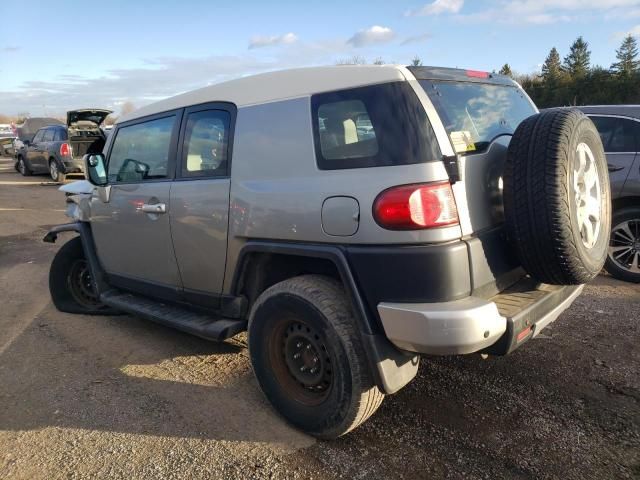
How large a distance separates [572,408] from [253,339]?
1.92 metres

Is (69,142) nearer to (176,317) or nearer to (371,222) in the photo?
(176,317)

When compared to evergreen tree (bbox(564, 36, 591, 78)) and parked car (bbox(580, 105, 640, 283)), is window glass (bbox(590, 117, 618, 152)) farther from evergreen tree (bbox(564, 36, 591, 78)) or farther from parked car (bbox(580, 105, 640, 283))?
evergreen tree (bbox(564, 36, 591, 78))

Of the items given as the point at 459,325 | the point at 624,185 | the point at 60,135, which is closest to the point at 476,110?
the point at 459,325

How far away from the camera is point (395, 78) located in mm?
2488

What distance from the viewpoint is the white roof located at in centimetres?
255

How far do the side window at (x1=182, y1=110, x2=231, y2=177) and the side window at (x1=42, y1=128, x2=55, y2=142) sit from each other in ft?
48.6

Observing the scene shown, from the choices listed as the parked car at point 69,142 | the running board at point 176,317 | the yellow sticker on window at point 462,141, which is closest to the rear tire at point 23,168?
the parked car at point 69,142

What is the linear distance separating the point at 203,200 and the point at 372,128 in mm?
1277

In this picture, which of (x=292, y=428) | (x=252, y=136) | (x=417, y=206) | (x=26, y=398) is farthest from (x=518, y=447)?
(x=26, y=398)

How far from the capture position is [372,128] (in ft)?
8.13

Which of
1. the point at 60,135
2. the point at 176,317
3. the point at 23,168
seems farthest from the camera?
the point at 23,168

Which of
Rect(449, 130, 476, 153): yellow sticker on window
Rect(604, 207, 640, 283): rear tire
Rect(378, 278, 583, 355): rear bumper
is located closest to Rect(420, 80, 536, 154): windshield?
Rect(449, 130, 476, 153): yellow sticker on window

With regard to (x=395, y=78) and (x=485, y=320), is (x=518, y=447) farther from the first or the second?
(x=395, y=78)

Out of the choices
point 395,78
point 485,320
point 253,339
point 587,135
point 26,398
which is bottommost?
point 26,398
